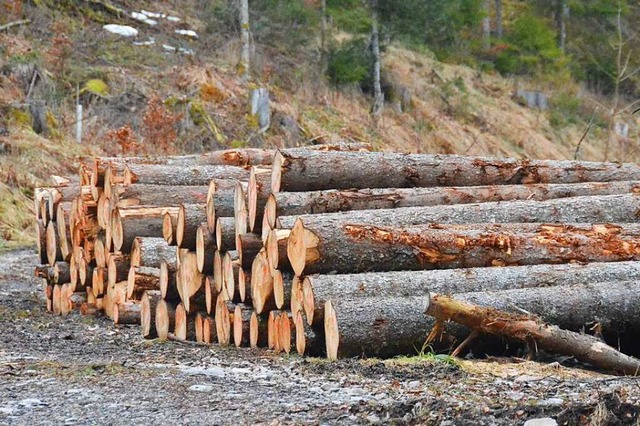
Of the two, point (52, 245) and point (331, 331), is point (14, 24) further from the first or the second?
point (331, 331)

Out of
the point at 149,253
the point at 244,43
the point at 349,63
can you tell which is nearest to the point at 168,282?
the point at 149,253

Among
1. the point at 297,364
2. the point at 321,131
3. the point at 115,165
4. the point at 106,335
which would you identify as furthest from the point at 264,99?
the point at 297,364

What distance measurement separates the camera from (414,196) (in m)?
8.63

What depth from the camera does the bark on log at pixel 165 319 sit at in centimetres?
895

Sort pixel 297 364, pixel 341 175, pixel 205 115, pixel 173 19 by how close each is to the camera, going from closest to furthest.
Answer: pixel 297 364, pixel 341 175, pixel 205 115, pixel 173 19

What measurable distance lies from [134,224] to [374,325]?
3893 millimetres

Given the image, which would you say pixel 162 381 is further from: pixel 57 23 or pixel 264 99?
pixel 57 23

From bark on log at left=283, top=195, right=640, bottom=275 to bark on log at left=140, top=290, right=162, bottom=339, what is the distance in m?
2.13

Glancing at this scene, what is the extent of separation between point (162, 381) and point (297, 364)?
99cm

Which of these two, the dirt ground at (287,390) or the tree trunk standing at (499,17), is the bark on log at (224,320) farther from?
the tree trunk standing at (499,17)

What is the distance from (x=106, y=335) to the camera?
9281 millimetres

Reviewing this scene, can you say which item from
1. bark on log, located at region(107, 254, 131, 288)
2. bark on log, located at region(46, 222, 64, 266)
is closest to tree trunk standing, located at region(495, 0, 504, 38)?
bark on log, located at region(46, 222, 64, 266)

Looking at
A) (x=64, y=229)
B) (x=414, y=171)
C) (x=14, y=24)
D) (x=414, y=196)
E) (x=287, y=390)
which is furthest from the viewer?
(x=14, y=24)

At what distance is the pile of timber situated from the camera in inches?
279
